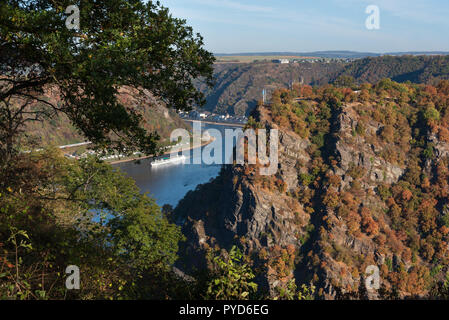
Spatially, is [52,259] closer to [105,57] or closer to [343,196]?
[105,57]

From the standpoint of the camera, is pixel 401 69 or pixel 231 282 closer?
pixel 231 282

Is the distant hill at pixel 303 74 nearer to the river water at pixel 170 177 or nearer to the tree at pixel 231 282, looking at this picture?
the river water at pixel 170 177

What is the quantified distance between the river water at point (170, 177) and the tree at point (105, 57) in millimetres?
41138

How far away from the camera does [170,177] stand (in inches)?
2266

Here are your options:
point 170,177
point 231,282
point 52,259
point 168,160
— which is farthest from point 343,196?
point 231,282

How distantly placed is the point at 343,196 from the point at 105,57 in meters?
38.5

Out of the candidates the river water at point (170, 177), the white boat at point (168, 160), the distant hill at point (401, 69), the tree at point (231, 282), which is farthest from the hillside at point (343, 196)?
the distant hill at point (401, 69)

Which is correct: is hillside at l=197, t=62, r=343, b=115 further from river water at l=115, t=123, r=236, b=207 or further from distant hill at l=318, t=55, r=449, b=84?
river water at l=115, t=123, r=236, b=207

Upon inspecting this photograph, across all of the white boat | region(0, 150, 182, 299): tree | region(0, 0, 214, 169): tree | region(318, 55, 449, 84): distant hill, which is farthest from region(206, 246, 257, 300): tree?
region(318, 55, 449, 84): distant hill

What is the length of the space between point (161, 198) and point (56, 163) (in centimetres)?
3693

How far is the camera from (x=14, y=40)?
4.04 meters
